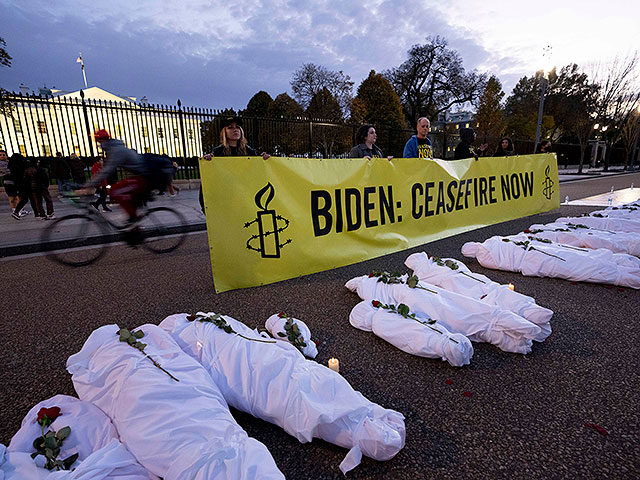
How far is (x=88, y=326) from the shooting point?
2805mm

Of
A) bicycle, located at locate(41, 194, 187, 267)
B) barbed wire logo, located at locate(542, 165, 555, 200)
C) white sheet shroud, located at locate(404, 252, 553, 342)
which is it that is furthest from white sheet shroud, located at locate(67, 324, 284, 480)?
barbed wire logo, located at locate(542, 165, 555, 200)

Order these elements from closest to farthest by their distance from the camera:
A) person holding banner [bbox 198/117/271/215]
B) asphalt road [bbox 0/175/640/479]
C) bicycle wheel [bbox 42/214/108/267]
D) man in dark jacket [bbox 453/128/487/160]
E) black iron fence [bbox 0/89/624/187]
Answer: asphalt road [bbox 0/175/640/479], person holding banner [bbox 198/117/271/215], bicycle wheel [bbox 42/214/108/267], man in dark jacket [bbox 453/128/487/160], black iron fence [bbox 0/89/624/187]

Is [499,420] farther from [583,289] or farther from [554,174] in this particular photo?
[554,174]

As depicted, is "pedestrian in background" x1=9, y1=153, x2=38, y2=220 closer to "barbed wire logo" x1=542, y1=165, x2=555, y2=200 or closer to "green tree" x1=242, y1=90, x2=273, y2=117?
"barbed wire logo" x1=542, y1=165, x2=555, y2=200

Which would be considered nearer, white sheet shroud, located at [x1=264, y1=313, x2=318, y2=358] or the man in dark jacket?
white sheet shroud, located at [x1=264, y1=313, x2=318, y2=358]

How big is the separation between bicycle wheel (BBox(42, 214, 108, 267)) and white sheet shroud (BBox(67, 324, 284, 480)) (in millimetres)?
3577

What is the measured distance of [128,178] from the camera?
4.61 metres

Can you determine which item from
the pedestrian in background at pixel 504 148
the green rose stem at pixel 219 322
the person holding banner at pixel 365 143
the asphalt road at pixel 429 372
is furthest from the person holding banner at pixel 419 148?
the green rose stem at pixel 219 322

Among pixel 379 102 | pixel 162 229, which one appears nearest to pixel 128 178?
pixel 162 229

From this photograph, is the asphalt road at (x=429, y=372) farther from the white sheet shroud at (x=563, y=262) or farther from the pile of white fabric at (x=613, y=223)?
the pile of white fabric at (x=613, y=223)

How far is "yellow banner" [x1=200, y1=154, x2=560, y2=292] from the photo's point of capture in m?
3.48

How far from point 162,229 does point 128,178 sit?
1.29 meters

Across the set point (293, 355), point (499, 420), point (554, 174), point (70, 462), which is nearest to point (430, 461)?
point (499, 420)

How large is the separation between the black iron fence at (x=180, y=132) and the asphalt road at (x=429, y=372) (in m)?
3.36
